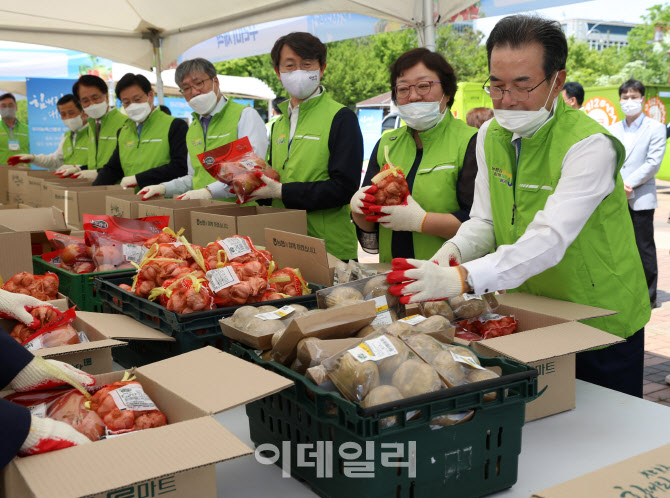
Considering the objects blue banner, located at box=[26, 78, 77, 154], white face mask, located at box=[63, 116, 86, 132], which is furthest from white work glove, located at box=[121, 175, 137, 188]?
blue banner, located at box=[26, 78, 77, 154]

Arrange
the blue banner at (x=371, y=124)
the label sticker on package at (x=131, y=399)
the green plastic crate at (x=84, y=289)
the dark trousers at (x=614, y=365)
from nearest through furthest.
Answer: the label sticker on package at (x=131, y=399)
the dark trousers at (x=614, y=365)
the green plastic crate at (x=84, y=289)
the blue banner at (x=371, y=124)

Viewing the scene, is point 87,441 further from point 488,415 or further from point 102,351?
point 488,415

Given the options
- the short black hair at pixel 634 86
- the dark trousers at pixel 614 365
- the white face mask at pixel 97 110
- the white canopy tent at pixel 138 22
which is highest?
the white canopy tent at pixel 138 22

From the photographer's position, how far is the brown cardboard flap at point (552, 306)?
6.12 ft

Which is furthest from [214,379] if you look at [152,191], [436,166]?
[152,191]

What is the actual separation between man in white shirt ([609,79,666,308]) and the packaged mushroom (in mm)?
4988

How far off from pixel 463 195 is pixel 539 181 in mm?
715

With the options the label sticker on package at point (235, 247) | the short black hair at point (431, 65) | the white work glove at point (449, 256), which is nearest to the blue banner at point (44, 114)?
the short black hair at point (431, 65)

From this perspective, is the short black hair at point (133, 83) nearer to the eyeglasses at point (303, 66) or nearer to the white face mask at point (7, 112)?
the eyeglasses at point (303, 66)

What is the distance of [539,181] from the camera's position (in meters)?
2.09

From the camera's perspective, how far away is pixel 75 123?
6957 mm

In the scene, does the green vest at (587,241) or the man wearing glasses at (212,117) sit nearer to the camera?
the green vest at (587,241)

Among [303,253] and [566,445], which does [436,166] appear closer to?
[303,253]

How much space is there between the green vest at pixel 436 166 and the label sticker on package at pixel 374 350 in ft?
5.17
